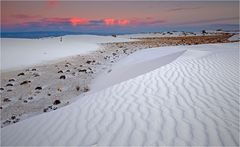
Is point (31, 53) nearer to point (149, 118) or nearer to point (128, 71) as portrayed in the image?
point (128, 71)

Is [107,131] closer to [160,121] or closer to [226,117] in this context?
[160,121]

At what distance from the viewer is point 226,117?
14.6 ft

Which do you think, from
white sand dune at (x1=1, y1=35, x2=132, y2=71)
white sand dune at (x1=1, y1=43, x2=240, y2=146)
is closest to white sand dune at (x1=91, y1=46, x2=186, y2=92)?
white sand dune at (x1=1, y1=43, x2=240, y2=146)

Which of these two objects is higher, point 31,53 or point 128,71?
point 31,53

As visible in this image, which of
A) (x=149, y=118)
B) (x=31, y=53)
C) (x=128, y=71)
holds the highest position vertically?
(x=31, y=53)

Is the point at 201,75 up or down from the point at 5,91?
up

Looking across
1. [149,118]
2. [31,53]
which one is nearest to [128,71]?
[149,118]

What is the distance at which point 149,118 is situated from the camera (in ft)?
15.2

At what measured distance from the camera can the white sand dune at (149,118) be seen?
12.9 feet

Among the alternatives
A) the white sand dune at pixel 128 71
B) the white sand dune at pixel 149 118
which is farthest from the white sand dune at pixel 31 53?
the white sand dune at pixel 149 118

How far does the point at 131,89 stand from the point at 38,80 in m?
6.49

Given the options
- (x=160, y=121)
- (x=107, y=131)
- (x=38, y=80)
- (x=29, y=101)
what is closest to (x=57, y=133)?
(x=107, y=131)

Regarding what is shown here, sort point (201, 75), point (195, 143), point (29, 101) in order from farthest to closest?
point (29, 101)
point (201, 75)
point (195, 143)

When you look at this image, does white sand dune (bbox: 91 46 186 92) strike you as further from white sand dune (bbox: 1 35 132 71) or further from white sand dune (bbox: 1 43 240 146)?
white sand dune (bbox: 1 35 132 71)
